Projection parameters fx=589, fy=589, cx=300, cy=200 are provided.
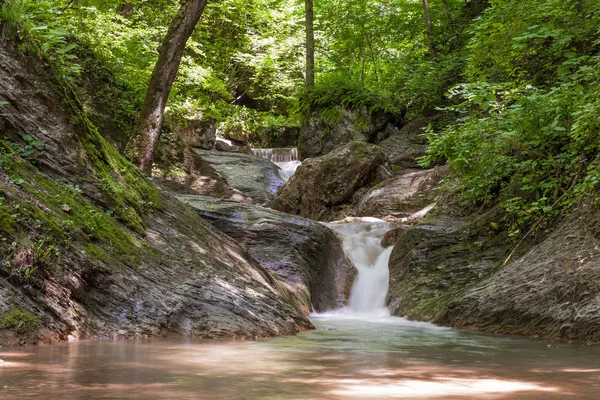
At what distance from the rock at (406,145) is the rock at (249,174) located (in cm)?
407

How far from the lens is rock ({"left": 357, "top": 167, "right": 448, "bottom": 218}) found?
1561 centimetres

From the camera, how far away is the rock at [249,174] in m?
19.6

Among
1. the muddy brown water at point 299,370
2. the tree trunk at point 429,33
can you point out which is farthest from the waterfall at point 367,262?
the tree trunk at point 429,33

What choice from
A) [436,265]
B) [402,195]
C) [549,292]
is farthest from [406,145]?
[549,292]

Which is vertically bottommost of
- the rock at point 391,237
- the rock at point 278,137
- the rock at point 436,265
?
the rock at point 436,265

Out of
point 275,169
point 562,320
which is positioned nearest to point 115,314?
point 562,320

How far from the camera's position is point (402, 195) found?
15.9m

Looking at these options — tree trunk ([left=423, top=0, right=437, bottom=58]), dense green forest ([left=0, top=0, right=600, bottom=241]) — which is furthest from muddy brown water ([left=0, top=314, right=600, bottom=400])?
tree trunk ([left=423, top=0, right=437, bottom=58])

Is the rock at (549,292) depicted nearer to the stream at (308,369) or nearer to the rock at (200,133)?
the stream at (308,369)

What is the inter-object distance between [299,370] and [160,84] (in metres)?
7.16

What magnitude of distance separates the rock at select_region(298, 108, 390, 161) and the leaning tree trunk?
1282 centimetres

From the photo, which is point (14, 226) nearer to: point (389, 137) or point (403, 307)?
point (403, 307)

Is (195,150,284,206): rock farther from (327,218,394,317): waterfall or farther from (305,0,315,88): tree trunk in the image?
(327,218,394,317): waterfall

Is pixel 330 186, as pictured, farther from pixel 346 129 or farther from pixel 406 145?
pixel 346 129
